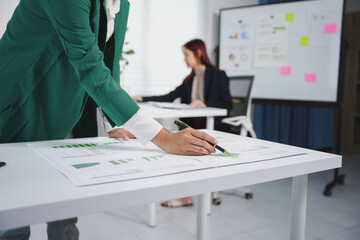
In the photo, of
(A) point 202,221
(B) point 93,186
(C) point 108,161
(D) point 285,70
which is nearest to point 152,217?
(A) point 202,221

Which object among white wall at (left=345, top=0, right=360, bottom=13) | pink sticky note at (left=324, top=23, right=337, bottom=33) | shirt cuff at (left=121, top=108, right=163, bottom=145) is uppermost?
white wall at (left=345, top=0, right=360, bottom=13)

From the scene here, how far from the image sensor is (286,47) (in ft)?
10.5

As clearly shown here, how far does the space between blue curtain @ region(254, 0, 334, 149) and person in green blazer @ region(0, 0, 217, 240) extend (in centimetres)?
316

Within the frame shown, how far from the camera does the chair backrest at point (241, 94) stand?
2.67m

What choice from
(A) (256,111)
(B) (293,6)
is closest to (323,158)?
(B) (293,6)

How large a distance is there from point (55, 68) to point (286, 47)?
2.74 m

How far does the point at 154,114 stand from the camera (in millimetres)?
1799

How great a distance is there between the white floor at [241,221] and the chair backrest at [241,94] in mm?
668

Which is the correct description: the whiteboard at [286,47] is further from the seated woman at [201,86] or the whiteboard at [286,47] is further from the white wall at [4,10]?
the white wall at [4,10]

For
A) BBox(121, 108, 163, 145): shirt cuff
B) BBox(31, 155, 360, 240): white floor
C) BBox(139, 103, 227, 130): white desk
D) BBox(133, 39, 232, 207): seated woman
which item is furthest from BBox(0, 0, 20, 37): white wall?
BBox(121, 108, 163, 145): shirt cuff

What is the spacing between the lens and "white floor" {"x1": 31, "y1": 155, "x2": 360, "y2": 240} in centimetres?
180

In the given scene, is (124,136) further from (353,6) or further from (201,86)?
(353,6)

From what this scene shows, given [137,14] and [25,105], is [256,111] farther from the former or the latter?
[25,105]

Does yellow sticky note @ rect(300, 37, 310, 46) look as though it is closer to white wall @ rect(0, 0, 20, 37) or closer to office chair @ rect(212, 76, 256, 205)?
office chair @ rect(212, 76, 256, 205)
